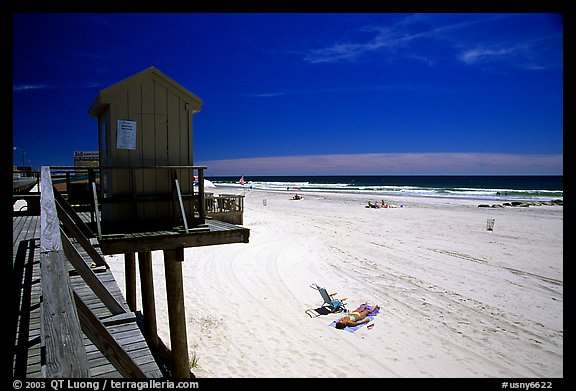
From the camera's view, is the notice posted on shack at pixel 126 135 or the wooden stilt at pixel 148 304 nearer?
the notice posted on shack at pixel 126 135

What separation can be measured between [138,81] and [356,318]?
6815 mm

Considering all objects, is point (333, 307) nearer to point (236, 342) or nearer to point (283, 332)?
point (283, 332)

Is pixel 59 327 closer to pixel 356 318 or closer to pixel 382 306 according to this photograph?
pixel 356 318

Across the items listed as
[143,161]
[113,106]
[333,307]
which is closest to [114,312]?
[143,161]

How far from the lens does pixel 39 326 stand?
121 inches

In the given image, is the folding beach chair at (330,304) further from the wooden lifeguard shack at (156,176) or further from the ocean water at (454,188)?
the ocean water at (454,188)

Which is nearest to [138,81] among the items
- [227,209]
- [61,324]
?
[61,324]

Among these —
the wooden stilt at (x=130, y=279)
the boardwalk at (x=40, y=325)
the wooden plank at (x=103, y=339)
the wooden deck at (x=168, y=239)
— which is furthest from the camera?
the wooden stilt at (x=130, y=279)

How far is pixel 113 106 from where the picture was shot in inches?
239

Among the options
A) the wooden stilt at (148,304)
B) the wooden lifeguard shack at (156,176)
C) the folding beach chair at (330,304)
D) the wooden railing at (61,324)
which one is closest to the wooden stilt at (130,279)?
the wooden stilt at (148,304)

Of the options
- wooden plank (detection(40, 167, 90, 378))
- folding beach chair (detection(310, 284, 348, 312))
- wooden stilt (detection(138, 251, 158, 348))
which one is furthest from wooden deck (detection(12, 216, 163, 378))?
folding beach chair (detection(310, 284, 348, 312))

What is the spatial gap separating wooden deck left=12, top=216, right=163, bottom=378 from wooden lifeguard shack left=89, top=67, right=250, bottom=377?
1365mm

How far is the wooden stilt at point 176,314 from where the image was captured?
238 inches

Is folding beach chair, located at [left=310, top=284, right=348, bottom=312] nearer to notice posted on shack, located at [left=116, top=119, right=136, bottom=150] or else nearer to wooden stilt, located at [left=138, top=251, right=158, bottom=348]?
wooden stilt, located at [left=138, top=251, right=158, bottom=348]
